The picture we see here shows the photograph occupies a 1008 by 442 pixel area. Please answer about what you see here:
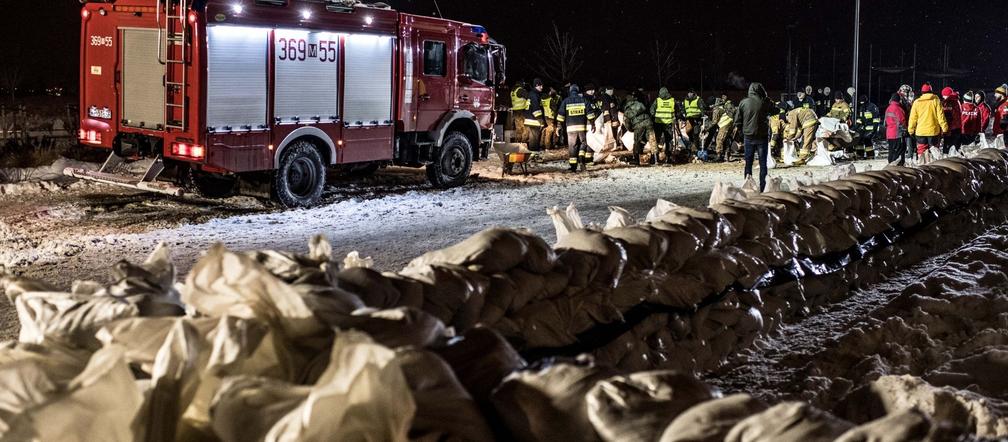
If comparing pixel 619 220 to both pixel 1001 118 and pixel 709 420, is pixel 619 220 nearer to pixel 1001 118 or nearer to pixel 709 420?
pixel 709 420

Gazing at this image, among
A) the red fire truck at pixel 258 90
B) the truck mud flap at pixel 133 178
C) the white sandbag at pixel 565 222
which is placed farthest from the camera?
the truck mud flap at pixel 133 178

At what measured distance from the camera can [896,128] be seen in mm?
18516

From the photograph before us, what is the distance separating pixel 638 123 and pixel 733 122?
254cm

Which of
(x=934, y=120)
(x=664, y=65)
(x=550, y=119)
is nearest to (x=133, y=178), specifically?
(x=550, y=119)

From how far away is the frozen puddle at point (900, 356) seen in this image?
4.34 metres

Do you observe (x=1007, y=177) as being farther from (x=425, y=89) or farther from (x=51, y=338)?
(x=51, y=338)

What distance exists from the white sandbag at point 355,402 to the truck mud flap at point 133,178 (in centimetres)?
1026

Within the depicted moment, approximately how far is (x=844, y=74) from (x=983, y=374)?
68808 mm

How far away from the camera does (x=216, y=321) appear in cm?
251

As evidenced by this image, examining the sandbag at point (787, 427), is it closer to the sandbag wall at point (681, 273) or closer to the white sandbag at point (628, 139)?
the sandbag wall at point (681, 273)

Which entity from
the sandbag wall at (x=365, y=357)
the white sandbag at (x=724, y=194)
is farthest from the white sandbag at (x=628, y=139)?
the sandbag wall at (x=365, y=357)

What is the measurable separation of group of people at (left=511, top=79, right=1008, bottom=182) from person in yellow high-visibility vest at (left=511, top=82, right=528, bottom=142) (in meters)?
0.02

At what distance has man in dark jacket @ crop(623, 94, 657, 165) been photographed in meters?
20.1

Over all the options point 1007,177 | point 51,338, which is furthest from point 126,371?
point 1007,177
